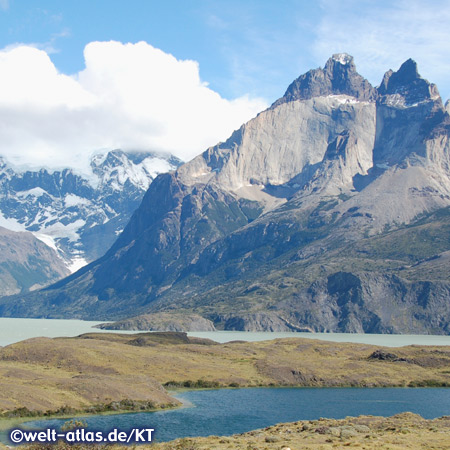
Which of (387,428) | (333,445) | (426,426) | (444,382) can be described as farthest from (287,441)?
(444,382)

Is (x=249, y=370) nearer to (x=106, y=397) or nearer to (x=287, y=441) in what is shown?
(x=106, y=397)

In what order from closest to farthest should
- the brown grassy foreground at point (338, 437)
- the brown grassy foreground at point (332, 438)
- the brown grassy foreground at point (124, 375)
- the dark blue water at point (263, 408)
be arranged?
the brown grassy foreground at point (332, 438) → the brown grassy foreground at point (338, 437) → the dark blue water at point (263, 408) → the brown grassy foreground at point (124, 375)

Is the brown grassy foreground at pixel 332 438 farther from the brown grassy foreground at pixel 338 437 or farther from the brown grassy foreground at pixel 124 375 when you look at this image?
the brown grassy foreground at pixel 124 375

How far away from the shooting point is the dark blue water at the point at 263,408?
11014cm

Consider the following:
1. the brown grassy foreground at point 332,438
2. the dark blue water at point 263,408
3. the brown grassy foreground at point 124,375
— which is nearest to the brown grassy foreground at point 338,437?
the brown grassy foreground at point 332,438

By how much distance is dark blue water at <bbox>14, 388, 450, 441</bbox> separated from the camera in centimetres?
11014

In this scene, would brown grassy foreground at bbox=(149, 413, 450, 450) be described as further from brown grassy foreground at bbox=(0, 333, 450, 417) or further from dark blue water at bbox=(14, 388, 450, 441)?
brown grassy foreground at bbox=(0, 333, 450, 417)

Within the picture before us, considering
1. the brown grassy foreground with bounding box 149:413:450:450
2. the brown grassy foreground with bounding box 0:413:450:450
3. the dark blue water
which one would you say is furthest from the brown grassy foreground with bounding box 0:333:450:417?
the brown grassy foreground with bounding box 149:413:450:450

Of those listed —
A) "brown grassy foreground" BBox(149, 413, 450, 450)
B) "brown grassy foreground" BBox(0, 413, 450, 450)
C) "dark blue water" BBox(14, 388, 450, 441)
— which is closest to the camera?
"brown grassy foreground" BBox(0, 413, 450, 450)

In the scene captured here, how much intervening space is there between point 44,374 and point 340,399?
63930mm

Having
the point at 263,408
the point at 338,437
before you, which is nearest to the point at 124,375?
the point at 263,408

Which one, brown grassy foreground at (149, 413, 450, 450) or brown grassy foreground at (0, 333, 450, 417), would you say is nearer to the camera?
brown grassy foreground at (149, 413, 450, 450)

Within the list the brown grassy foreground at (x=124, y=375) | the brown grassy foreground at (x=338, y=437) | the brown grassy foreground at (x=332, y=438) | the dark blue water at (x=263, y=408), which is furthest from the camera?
the brown grassy foreground at (x=124, y=375)

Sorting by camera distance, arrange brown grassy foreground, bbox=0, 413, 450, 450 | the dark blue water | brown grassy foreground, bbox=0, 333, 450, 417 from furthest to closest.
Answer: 1. brown grassy foreground, bbox=0, 333, 450, 417
2. the dark blue water
3. brown grassy foreground, bbox=0, 413, 450, 450
